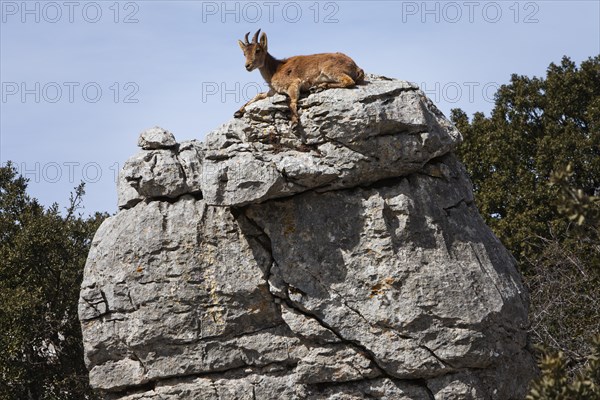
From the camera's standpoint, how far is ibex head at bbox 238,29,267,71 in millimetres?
15844

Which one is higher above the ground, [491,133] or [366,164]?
[491,133]

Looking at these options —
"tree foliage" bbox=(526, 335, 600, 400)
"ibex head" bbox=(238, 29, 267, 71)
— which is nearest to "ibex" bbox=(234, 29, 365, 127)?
"ibex head" bbox=(238, 29, 267, 71)

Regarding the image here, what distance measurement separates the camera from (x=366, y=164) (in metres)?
14.3

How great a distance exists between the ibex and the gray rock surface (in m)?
0.27

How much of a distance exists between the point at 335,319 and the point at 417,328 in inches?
44.1

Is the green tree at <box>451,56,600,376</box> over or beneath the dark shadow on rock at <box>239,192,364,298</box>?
over

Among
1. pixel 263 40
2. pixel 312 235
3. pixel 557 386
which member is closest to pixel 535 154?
pixel 263 40

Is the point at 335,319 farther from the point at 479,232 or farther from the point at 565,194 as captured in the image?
the point at 565,194

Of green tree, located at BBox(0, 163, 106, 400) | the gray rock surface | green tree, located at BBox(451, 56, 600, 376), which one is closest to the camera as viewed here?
the gray rock surface

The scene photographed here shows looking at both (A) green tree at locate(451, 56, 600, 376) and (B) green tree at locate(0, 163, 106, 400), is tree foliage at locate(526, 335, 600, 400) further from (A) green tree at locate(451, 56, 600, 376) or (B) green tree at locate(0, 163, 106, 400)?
(B) green tree at locate(0, 163, 106, 400)

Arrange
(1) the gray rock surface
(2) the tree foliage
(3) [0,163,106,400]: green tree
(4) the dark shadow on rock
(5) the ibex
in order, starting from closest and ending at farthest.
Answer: (2) the tree foliage
(1) the gray rock surface
(4) the dark shadow on rock
(5) the ibex
(3) [0,163,106,400]: green tree

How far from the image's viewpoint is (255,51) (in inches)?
626

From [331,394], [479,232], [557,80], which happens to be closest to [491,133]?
[557,80]

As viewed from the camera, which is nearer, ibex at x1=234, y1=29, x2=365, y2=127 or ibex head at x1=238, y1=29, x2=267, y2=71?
ibex at x1=234, y1=29, x2=365, y2=127
